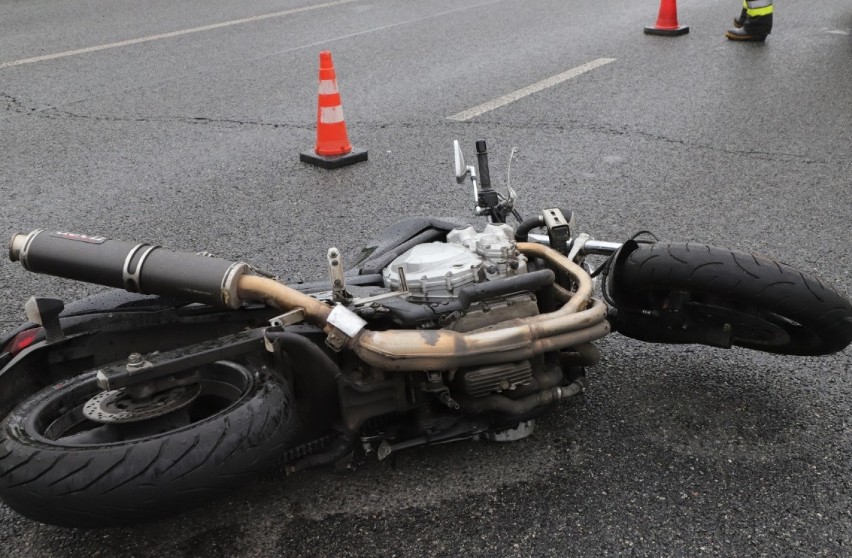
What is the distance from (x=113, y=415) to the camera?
2.66m

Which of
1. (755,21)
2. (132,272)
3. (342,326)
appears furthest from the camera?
(755,21)

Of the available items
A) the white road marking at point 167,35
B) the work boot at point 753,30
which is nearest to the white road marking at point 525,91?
the work boot at point 753,30

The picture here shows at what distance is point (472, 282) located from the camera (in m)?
2.98

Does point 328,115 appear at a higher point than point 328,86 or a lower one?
lower

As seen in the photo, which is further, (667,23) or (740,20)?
(667,23)

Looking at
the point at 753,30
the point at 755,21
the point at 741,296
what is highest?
the point at 741,296

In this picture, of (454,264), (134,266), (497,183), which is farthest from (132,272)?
(497,183)

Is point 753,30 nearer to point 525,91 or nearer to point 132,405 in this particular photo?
point 525,91

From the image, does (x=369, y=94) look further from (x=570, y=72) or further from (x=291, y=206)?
(x=291, y=206)

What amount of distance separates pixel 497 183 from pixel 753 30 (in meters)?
5.60

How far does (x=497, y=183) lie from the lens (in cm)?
593

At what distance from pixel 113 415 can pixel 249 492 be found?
506 millimetres

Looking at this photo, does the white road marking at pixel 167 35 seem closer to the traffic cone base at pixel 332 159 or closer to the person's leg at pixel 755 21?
the traffic cone base at pixel 332 159

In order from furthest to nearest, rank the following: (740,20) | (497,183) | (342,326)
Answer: (740,20)
(497,183)
(342,326)
